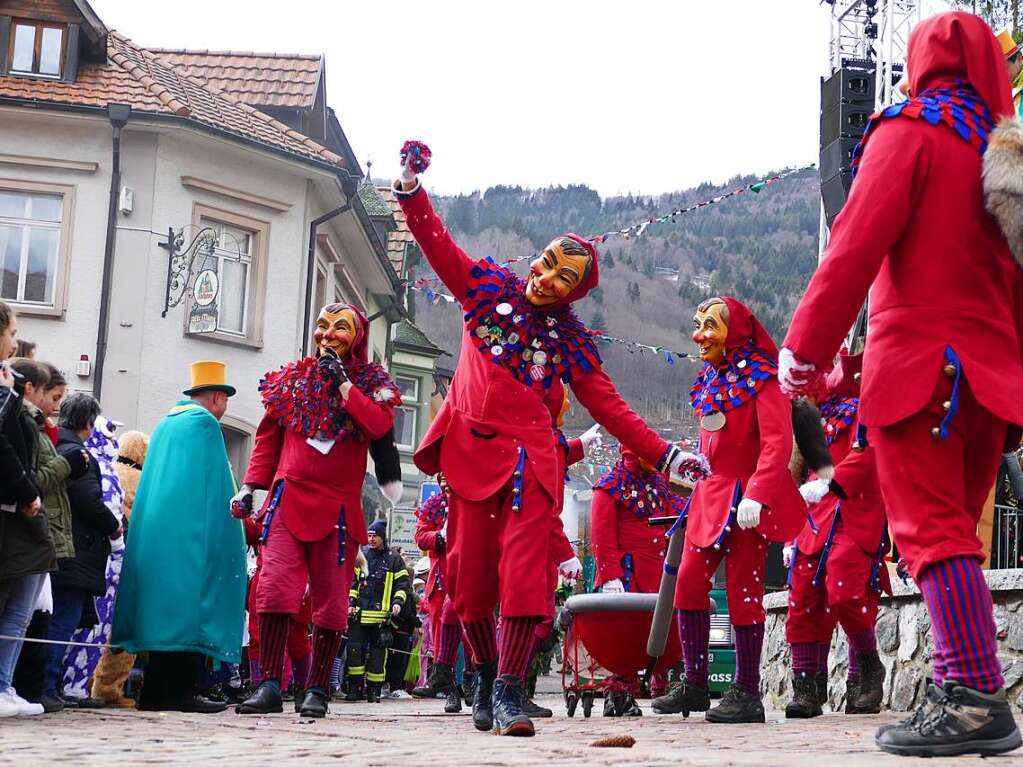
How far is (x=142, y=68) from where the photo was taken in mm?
25344

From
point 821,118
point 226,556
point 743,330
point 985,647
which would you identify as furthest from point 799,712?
point 821,118

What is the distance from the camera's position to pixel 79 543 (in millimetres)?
8430

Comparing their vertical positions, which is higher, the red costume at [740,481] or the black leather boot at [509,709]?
the red costume at [740,481]

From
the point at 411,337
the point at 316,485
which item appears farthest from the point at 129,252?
the point at 411,337

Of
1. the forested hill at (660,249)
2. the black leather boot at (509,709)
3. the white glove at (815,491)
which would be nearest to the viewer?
the black leather boot at (509,709)

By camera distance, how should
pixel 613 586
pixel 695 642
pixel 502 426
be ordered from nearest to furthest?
pixel 502 426 → pixel 695 642 → pixel 613 586

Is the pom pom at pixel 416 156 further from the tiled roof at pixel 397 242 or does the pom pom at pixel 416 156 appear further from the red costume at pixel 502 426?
the tiled roof at pixel 397 242

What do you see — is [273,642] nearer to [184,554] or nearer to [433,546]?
[184,554]

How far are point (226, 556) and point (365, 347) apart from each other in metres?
1.49

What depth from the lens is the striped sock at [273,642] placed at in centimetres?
836

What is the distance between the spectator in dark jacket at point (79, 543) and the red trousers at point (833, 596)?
375cm

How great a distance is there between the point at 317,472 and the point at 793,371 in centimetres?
424

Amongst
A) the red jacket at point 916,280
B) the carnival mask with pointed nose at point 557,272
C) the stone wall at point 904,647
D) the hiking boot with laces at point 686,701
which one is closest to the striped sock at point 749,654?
the hiking boot with laces at point 686,701

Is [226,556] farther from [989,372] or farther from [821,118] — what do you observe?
[821,118]
